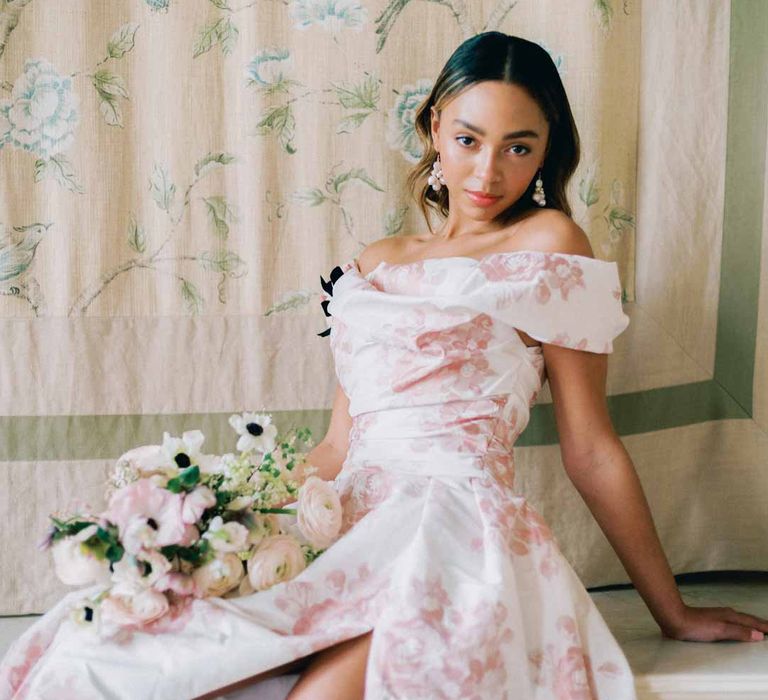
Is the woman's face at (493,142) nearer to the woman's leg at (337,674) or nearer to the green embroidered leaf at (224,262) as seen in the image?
the green embroidered leaf at (224,262)

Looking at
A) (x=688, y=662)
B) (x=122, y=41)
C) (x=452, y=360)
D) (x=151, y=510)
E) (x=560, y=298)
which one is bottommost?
(x=688, y=662)

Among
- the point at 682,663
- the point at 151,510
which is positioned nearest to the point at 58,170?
the point at 151,510

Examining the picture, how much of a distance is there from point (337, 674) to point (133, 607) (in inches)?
10.7

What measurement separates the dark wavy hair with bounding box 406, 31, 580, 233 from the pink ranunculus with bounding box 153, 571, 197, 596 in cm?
89

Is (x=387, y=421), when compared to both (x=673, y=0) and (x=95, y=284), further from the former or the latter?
(x=673, y=0)

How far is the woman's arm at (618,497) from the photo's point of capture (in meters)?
1.60

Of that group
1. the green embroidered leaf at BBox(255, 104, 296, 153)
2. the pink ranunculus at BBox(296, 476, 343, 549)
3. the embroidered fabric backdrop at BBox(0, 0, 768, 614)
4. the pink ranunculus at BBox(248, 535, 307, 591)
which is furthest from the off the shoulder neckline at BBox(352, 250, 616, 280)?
the pink ranunculus at BBox(248, 535, 307, 591)

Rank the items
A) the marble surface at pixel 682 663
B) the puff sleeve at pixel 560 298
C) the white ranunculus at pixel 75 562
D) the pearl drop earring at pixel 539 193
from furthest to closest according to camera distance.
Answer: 1. the pearl drop earring at pixel 539 193
2. the puff sleeve at pixel 560 298
3. the marble surface at pixel 682 663
4. the white ranunculus at pixel 75 562

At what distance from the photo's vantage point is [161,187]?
1.97 metres

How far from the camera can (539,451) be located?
202cm

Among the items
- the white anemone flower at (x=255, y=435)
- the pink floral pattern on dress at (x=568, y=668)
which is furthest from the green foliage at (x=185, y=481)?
the pink floral pattern on dress at (x=568, y=668)

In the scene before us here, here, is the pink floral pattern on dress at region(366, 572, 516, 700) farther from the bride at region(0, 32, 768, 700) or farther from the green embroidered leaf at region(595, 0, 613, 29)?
the green embroidered leaf at region(595, 0, 613, 29)

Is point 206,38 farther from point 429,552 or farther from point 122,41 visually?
point 429,552

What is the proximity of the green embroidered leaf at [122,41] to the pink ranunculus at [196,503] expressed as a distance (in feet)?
3.54
